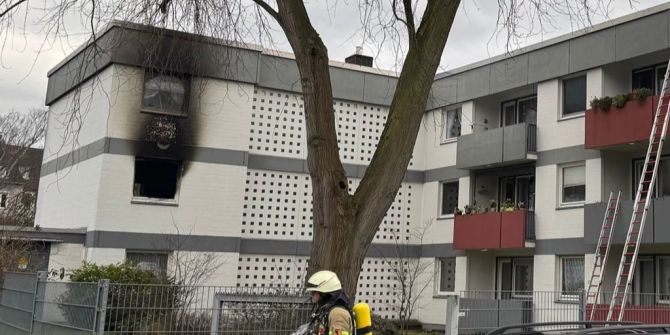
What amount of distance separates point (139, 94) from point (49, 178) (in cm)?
758

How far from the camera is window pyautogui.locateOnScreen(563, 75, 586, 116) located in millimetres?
22203

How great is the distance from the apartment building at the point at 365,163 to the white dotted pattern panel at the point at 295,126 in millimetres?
54

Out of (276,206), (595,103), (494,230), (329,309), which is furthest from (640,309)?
(329,309)

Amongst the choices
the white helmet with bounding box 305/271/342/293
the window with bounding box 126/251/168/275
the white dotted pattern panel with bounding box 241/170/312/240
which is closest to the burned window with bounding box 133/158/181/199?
the window with bounding box 126/251/168/275

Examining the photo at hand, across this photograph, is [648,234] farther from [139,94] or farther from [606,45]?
[139,94]

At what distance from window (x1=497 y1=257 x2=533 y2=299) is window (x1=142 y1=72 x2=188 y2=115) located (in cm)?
1184

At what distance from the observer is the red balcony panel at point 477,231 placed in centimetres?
2358

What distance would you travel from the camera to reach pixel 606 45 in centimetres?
2114

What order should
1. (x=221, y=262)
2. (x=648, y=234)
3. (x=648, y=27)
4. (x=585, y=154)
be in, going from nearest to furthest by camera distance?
(x=648, y=234) → (x=648, y=27) → (x=585, y=154) → (x=221, y=262)

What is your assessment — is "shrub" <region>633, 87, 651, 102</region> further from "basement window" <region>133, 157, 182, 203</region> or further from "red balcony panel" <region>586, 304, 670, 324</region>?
"basement window" <region>133, 157, 182, 203</region>

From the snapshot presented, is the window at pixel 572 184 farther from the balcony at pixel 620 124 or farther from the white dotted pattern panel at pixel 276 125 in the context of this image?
the white dotted pattern panel at pixel 276 125

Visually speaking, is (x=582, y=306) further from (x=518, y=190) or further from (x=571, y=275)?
(x=518, y=190)

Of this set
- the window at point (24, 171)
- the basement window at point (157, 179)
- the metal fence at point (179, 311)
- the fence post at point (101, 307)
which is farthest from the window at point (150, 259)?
the window at point (24, 171)

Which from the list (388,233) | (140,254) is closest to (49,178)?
(140,254)
